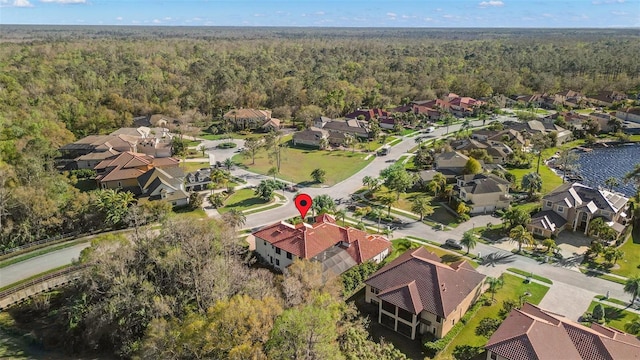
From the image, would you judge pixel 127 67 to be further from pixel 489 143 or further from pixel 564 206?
pixel 564 206

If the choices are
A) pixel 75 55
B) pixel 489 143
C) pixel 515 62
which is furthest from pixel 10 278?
pixel 515 62

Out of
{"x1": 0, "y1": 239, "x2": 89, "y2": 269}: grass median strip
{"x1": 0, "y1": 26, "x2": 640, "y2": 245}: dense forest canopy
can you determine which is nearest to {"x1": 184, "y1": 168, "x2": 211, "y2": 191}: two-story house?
{"x1": 0, "y1": 26, "x2": 640, "y2": 245}: dense forest canopy

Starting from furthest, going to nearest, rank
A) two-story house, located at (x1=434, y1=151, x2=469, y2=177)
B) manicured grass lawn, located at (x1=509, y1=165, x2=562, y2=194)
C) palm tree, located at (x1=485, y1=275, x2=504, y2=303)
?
1. two-story house, located at (x1=434, y1=151, x2=469, y2=177)
2. manicured grass lawn, located at (x1=509, y1=165, x2=562, y2=194)
3. palm tree, located at (x1=485, y1=275, x2=504, y2=303)

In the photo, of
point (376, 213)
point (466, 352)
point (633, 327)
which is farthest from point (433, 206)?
point (466, 352)

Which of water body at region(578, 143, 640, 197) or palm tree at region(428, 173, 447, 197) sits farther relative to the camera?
water body at region(578, 143, 640, 197)

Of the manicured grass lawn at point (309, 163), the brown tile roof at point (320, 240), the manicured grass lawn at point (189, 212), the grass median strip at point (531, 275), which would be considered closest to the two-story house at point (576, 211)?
the grass median strip at point (531, 275)

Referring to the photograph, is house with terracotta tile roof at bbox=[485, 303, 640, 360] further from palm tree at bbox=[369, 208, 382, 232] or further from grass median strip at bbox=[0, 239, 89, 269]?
grass median strip at bbox=[0, 239, 89, 269]
